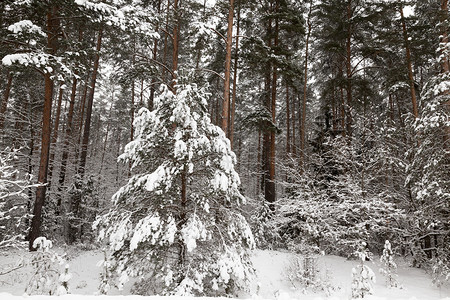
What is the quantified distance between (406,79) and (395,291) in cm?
960

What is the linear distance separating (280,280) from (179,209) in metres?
4.80

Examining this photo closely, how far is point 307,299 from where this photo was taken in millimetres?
6969

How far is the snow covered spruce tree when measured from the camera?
5.54 meters

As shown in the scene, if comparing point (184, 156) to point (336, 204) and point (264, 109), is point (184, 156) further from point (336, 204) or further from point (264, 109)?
point (264, 109)

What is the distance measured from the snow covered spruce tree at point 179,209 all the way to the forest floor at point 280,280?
1378mm

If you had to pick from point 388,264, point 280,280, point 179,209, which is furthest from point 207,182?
point 388,264

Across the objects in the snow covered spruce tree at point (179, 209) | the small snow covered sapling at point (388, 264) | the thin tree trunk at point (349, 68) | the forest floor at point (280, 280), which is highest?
the thin tree trunk at point (349, 68)

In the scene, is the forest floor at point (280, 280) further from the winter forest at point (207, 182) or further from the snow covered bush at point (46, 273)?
the snow covered bush at point (46, 273)

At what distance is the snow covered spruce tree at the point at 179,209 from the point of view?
18.2 feet

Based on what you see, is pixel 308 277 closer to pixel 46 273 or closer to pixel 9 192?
pixel 46 273

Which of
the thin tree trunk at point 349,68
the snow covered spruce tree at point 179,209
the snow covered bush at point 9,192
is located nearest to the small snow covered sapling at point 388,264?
the snow covered spruce tree at point 179,209

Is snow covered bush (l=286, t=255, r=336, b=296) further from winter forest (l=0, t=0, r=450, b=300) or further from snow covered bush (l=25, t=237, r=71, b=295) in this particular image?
snow covered bush (l=25, t=237, r=71, b=295)

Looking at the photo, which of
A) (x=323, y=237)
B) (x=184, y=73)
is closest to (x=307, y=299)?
(x=323, y=237)

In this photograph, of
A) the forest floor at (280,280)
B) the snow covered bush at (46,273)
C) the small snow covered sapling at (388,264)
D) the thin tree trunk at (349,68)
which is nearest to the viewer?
the snow covered bush at (46,273)
